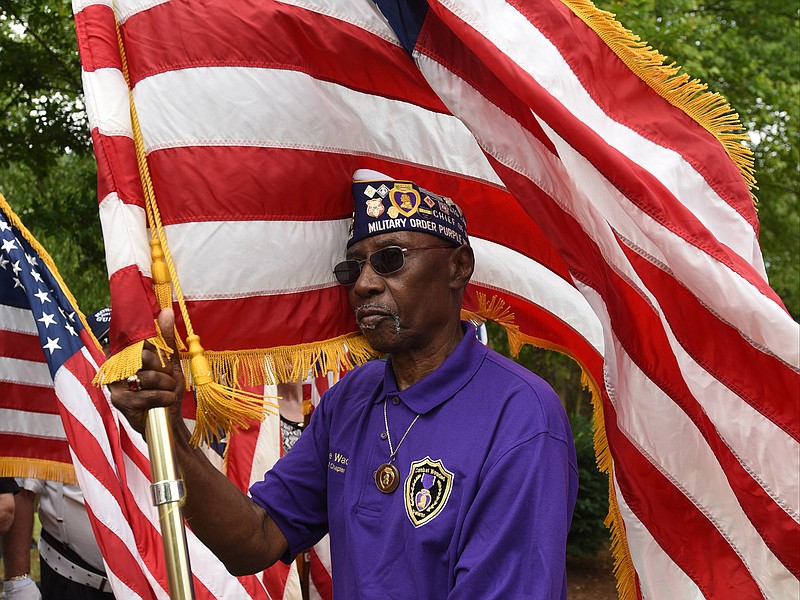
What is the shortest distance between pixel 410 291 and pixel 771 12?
314 inches

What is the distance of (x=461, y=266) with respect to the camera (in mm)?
3039

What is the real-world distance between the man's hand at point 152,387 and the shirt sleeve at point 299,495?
2.05 feet

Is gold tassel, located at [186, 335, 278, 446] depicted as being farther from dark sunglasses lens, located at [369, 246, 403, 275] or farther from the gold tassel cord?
dark sunglasses lens, located at [369, 246, 403, 275]

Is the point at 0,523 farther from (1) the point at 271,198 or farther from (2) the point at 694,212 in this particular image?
(2) the point at 694,212

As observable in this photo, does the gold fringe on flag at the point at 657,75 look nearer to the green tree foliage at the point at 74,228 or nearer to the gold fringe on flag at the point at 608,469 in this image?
the gold fringe on flag at the point at 608,469

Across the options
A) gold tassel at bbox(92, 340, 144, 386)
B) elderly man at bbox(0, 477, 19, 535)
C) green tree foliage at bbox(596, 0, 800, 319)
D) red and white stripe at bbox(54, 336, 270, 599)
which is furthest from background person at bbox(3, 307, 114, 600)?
green tree foliage at bbox(596, 0, 800, 319)

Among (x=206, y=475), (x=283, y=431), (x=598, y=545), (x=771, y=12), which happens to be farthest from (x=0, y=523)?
(x=771, y=12)

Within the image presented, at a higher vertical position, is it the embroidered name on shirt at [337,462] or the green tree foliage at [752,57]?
the green tree foliage at [752,57]

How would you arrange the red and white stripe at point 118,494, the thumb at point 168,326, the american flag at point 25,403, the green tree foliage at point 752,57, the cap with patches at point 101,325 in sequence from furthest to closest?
the green tree foliage at point 752,57, the cap with patches at point 101,325, the american flag at point 25,403, the red and white stripe at point 118,494, the thumb at point 168,326

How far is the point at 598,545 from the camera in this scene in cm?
1066

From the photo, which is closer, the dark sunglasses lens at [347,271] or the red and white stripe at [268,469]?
the dark sunglasses lens at [347,271]

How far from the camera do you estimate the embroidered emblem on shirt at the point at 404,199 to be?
295cm

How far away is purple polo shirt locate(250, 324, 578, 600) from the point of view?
2408 mm

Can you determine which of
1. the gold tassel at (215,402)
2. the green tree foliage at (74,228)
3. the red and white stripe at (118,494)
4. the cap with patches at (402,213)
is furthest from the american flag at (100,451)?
the green tree foliage at (74,228)
